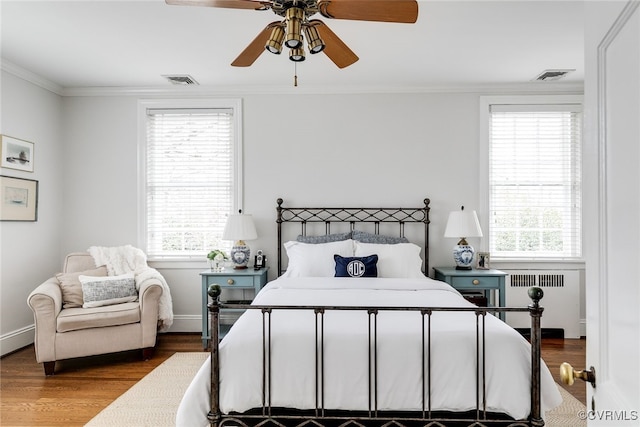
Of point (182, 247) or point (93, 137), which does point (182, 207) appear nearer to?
point (182, 247)

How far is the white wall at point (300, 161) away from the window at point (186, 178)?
160 millimetres

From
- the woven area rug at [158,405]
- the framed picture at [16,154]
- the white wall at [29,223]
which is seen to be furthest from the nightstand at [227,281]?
the framed picture at [16,154]

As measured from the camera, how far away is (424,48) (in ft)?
11.6

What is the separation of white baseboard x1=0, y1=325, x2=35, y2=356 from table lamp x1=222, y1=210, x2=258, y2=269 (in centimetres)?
210

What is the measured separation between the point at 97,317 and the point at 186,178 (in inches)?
68.1

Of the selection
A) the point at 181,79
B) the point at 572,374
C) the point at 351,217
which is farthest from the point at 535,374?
the point at 181,79

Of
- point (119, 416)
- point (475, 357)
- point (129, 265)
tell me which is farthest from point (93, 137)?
point (475, 357)

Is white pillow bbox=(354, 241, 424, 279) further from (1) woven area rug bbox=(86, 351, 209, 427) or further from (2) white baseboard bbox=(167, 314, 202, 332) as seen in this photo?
(2) white baseboard bbox=(167, 314, 202, 332)

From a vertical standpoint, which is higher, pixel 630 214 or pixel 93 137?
pixel 93 137

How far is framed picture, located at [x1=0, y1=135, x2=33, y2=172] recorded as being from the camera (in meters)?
3.86

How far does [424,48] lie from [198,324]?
140 inches

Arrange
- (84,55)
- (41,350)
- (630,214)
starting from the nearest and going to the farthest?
(630,214)
(41,350)
(84,55)

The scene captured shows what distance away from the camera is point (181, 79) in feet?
14.2

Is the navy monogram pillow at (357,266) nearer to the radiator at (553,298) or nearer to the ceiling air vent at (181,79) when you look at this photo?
the radiator at (553,298)
